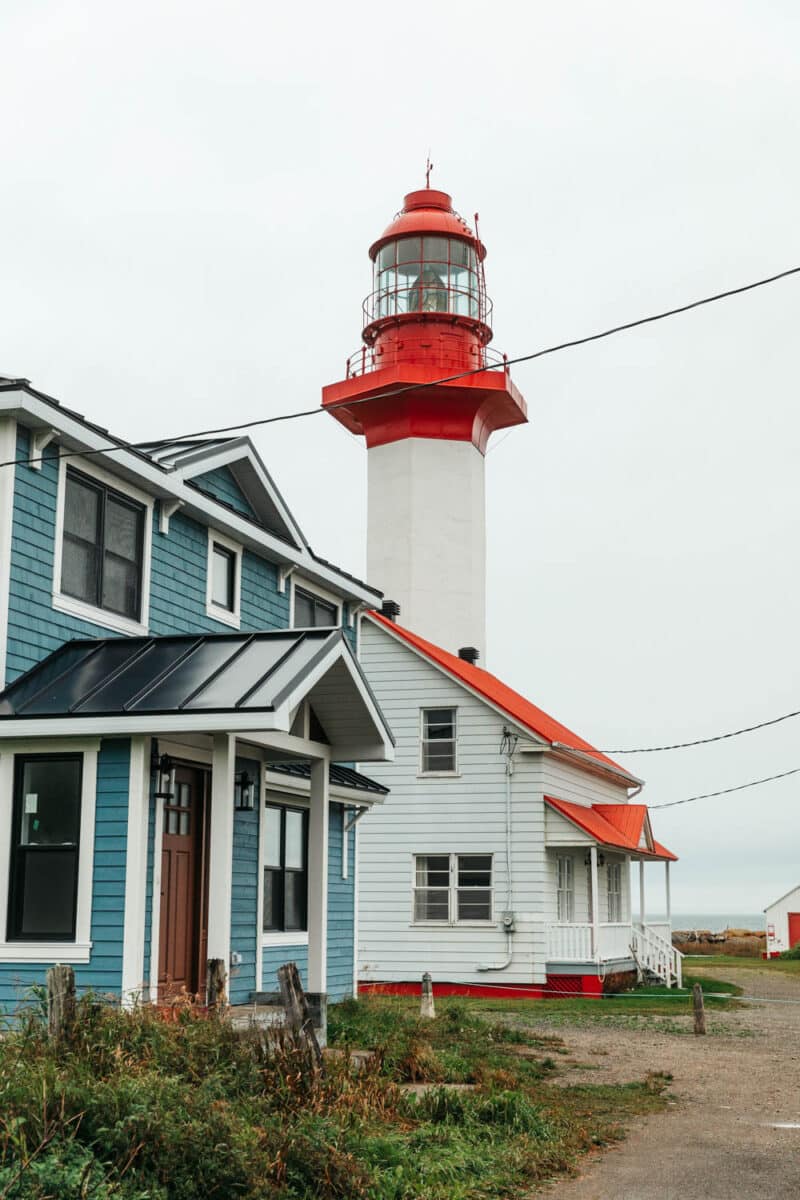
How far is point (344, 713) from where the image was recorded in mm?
15508

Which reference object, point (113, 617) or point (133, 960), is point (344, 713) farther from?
point (133, 960)

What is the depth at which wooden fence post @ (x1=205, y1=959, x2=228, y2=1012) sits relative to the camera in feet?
35.4

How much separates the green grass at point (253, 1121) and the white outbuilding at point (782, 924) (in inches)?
1471

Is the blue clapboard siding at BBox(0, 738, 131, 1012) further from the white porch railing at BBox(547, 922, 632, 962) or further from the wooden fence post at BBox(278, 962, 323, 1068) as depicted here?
the white porch railing at BBox(547, 922, 632, 962)

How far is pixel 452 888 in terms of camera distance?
2738cm

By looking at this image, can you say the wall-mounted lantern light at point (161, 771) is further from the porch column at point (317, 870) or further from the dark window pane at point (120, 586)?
the dark window pane at point (120, 586)

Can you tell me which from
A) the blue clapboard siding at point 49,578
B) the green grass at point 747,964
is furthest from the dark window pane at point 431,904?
the green grass at point 747,964

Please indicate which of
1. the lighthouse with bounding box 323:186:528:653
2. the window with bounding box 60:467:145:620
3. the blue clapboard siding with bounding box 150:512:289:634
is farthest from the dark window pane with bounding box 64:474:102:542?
the lighthouse with bounding box 323:186:528:653

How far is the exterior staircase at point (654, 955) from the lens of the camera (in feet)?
98.6

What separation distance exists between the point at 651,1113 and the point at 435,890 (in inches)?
622

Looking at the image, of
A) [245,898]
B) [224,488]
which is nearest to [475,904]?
[245,898]

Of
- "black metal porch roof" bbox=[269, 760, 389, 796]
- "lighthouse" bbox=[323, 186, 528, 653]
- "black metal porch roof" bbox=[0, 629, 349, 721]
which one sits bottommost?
"black metal porch roof" bbox=[269, 760, 389, 796]

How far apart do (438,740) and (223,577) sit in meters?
10.8

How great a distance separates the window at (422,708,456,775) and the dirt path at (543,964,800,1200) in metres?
8.27
